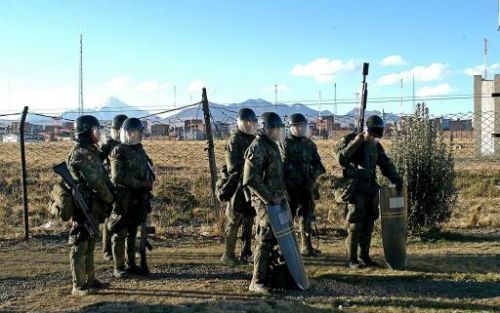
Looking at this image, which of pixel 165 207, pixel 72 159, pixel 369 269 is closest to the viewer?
pixel 72 159

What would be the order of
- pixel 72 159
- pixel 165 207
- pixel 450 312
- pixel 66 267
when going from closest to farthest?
pixel 450 312 < pixel 72 159 < pixel 66 267 < pixel 165 207

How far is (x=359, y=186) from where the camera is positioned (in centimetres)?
809

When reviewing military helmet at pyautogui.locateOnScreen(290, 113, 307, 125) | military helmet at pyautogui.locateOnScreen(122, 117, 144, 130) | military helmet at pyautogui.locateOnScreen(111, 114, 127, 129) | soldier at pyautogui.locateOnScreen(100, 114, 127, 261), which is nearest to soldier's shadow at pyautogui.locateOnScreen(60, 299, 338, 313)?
military helmet at pyautogui.locateOnScreen(122, 117, 144, 130)

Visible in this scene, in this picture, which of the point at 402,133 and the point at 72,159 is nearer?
the point at 72,159

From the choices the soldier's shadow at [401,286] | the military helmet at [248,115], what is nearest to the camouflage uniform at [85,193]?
the military helmet at [248,115]

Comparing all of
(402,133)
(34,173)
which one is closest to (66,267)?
(402,133)

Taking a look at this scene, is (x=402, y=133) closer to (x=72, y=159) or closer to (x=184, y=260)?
(x=184, y=260)

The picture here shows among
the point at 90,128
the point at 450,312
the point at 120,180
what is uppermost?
the point at 90,128

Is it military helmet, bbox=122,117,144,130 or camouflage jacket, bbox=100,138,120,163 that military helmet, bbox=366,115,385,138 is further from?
camouflage jacket, bbox=100,138,120,163

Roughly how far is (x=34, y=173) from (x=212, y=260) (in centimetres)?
1246

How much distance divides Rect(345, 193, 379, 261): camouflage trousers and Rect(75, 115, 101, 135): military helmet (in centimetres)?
343

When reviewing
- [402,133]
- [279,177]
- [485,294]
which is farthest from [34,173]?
[485,294]

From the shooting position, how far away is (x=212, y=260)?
8.95 m

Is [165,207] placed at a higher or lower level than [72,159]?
lower
